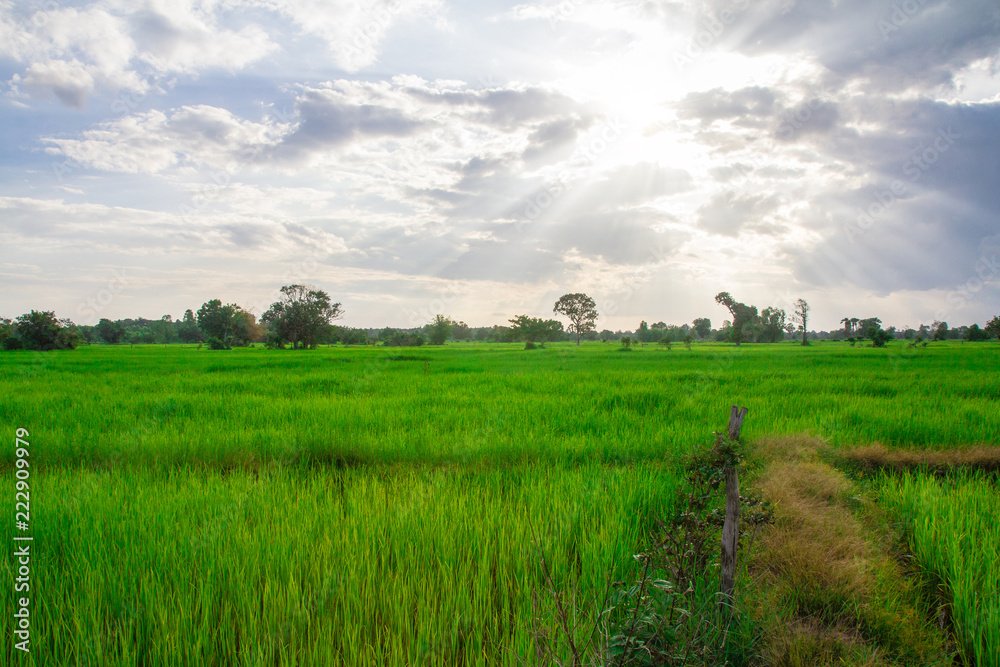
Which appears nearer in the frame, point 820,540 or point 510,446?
point 820,540

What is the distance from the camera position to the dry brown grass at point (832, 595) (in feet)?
6.44

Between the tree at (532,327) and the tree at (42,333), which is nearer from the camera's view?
the tree at (42,333)

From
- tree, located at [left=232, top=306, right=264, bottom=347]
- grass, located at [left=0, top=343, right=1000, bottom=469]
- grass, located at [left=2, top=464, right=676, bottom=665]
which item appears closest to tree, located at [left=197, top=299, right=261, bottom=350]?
tree, located at [left=232, top=306, right=264, bottom=347]

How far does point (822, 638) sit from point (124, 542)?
A: 13.5 feet

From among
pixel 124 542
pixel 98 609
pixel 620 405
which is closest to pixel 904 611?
pixel 98 609

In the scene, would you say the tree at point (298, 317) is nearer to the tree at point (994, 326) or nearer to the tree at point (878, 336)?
the tree at point (878, 336)

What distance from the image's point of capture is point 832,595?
2375mm

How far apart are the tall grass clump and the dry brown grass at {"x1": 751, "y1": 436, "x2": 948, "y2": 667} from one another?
6.6 inches

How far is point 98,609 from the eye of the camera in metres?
2.17

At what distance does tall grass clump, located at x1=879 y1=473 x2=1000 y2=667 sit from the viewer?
2.12 m

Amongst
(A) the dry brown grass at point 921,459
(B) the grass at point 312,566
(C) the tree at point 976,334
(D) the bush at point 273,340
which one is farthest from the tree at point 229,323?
(C) the tree at point 976,334

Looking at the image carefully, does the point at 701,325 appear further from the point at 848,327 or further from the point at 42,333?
the point at 42,333

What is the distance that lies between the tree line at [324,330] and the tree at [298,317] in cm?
11

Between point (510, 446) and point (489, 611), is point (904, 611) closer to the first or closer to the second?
point (489, 611)
